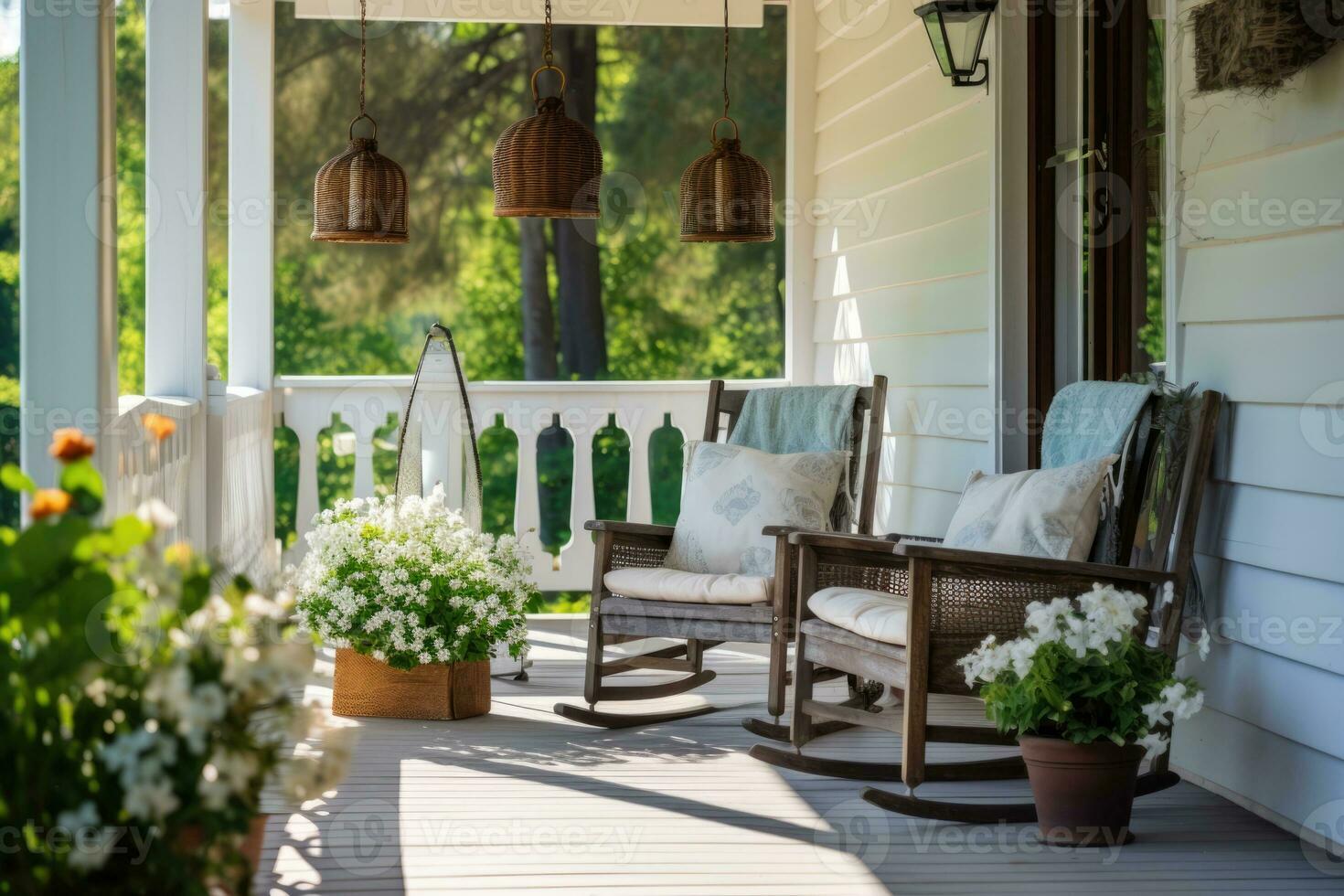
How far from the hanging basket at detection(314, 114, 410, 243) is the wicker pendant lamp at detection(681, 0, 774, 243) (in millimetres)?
984

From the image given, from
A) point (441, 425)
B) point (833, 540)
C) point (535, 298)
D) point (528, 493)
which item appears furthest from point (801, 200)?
point (535, 298)

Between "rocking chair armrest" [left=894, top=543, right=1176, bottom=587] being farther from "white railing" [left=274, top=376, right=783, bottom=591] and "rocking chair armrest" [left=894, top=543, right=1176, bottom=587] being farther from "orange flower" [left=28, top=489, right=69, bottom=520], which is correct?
"white railing" [left=274, top=376, right=783, bottom=591]

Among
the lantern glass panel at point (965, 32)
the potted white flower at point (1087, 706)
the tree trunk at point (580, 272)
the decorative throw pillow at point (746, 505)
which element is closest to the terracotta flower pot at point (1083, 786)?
the potted white flower at point (1087, 706)

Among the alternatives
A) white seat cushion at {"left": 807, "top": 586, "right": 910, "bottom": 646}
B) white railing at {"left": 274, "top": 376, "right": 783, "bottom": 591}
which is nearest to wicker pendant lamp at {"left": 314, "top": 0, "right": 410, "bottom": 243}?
white railing at {"left": 274, "top": 376, "right": 783, "bottom": 591}

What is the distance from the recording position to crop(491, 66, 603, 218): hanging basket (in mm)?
4211

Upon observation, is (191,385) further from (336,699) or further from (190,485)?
(336,699)

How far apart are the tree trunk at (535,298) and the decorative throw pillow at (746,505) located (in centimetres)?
692

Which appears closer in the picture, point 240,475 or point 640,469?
point 240,475

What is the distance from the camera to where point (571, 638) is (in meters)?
5.55

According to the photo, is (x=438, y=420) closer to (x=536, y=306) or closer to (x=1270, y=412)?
(x=1270, y=412)

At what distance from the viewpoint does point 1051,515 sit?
328cm

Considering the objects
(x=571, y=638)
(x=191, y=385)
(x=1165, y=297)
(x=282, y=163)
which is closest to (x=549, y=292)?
(x=282, y=163)

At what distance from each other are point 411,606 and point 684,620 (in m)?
0.75

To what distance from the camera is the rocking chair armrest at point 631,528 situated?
13.7 feet
